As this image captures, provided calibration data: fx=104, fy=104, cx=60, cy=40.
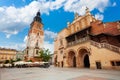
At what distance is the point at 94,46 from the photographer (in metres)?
19.4

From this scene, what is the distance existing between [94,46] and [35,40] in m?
44.7

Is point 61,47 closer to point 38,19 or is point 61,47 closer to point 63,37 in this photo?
point 63,37

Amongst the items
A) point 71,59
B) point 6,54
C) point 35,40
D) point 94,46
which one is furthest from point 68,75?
point 6,54

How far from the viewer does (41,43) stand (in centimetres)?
6119

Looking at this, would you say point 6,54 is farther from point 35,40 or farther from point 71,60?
point 71,60

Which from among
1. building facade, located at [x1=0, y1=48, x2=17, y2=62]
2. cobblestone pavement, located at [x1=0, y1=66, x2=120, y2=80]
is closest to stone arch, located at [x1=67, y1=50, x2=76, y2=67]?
cobblestone pavement, located at [x1=0, y1=66, x2=120, y2=80]

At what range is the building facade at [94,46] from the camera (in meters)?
16.3

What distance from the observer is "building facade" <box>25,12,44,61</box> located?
5680 cm

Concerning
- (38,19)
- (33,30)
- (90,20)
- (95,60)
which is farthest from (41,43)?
(95,60)

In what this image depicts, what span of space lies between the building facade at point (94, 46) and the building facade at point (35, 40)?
2843 cm

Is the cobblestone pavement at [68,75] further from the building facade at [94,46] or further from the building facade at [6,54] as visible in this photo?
the building facade at [6,54]

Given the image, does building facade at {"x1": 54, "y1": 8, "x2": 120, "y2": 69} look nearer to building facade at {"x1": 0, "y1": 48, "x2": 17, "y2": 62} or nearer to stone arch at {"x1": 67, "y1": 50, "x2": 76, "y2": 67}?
stone arch at {"x1": 67, "y1": 50, "x2": 76, "y2": 67}

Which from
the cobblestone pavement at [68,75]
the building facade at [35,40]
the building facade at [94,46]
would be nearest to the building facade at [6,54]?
the building facade at [35,40]

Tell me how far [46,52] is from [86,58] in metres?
29.4
